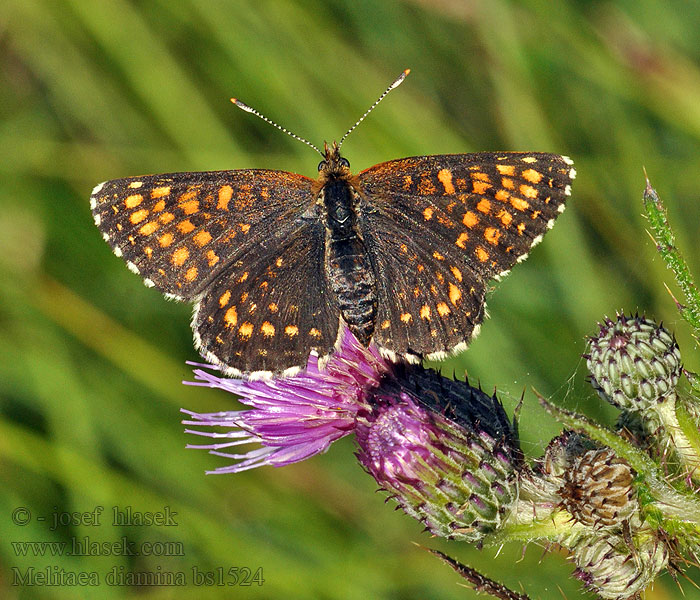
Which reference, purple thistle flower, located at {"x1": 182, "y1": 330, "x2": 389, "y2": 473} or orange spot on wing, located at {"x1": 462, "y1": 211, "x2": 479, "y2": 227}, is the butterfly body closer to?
orange spot on wing, located at {"x1": 462, "y1": 211, "x2": 479, "y2": 227}

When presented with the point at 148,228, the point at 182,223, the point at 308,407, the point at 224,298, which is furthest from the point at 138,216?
the point at 308,407

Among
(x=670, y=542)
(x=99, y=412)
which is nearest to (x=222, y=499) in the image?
(x=99, y=412)

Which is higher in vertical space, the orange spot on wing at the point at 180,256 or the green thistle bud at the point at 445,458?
the orange spot on wing at the point at 180,256

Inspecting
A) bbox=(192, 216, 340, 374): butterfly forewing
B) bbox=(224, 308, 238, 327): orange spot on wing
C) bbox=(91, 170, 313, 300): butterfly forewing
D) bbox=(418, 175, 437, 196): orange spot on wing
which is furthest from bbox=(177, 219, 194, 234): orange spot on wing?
bbox=(418, 175, 437, 196): orange spot on wing

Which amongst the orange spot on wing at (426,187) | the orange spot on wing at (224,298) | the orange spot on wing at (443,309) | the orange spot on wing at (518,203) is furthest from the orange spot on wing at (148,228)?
the orange spot on wing at (518,203)

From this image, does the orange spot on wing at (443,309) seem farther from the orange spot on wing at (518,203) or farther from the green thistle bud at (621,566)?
the green thistle bud at (621,566)

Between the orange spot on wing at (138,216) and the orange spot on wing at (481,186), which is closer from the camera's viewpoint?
the orange spot on wing at (481,186)

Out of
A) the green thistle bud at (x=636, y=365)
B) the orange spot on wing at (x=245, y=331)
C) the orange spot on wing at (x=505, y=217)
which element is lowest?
the green thistle bud at (x=636, y=365)
